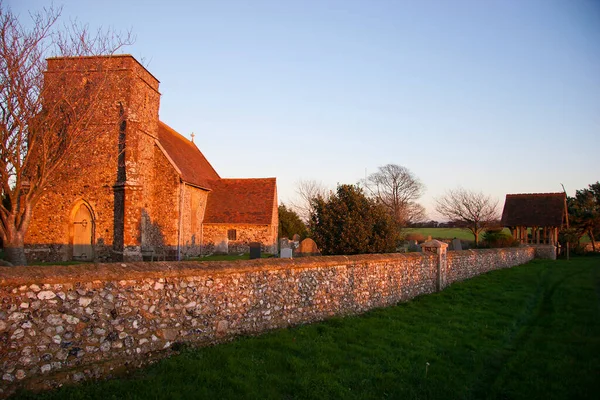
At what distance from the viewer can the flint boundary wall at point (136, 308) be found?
460 cm

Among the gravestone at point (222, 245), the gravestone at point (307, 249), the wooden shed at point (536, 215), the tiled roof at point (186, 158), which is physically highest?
the tiled roof at point (186, 158)

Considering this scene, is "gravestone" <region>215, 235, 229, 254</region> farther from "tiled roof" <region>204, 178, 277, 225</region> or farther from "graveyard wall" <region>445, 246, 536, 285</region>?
"graveyard wall" <region>445, 246, 536, 285</region>

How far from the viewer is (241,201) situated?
28.8m

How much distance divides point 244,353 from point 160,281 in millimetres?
1704

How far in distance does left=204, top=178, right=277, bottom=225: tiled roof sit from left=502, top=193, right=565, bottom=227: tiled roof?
22.0 meters

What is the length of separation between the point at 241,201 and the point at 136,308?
2333cm

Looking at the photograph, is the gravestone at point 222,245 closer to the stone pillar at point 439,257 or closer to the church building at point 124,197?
the church building at point 124,197

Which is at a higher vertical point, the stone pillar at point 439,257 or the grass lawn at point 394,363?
the stone pillar at point 439,257

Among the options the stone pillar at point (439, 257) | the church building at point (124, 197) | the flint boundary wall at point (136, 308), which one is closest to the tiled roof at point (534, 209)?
the stone pillar at point (439, 257)

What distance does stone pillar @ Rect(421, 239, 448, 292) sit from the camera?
14508 mm

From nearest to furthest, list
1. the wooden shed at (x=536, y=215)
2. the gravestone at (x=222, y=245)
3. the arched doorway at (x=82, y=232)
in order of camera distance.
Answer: the arched doorway at (x=82, y=232)
the gravestone at (x=222, y=245)
the wooden shed at (x=536, y=215)

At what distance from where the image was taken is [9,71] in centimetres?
1038

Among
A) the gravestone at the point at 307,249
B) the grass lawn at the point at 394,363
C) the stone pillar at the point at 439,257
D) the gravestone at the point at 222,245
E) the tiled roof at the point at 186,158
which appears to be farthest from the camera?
the gravestone at the point at 222,245

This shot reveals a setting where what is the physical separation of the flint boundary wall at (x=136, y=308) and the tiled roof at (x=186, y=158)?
16337 millimetres
